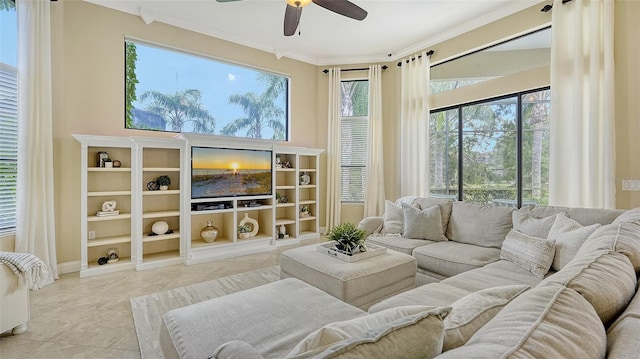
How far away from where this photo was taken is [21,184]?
294cm

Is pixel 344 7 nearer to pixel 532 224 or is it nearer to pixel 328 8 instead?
pixel 328 8

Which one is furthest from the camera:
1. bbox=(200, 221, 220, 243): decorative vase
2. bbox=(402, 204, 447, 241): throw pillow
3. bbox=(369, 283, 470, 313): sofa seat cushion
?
bbox=(200, 221, 220, 243): decorative vase

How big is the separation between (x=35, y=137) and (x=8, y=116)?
285 mm

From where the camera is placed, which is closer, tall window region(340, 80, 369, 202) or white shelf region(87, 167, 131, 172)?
white shelf region(87, 167, 131, 172)

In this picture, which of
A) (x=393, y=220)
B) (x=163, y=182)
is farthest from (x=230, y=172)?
(x=393, y=220)

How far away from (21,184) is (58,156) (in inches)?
20.3

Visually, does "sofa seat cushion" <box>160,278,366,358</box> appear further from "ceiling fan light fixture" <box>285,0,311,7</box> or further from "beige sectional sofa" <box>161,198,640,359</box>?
"ceiling fan light fixture" <box>285,0,311,7</box>

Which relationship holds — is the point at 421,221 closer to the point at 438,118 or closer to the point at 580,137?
the point at 580,137

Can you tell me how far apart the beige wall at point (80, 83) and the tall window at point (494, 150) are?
440 centimetres

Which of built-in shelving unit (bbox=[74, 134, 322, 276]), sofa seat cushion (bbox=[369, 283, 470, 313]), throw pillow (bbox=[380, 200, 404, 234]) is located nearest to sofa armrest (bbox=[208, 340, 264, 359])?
sofa seat cushion (bbox=[369, 283, 470, 313])

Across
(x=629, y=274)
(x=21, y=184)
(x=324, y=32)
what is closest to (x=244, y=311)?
(x=629, y=274)

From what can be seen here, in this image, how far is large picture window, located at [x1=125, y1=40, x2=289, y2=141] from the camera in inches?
155

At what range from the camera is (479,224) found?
9.86 feet

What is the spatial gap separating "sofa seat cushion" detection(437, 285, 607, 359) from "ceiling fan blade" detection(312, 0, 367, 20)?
278 centimetres
